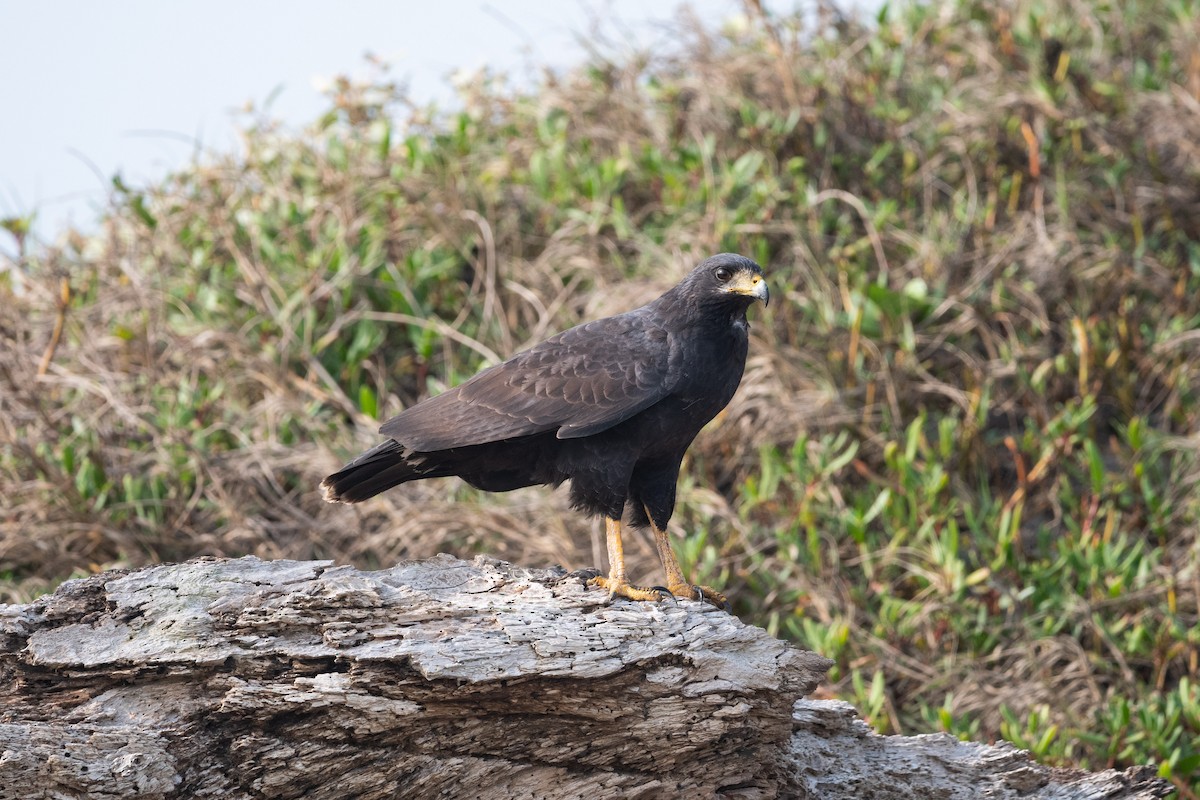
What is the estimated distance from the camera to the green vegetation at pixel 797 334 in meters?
6.99

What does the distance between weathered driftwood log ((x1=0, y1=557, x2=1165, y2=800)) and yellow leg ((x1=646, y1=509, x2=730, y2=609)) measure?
354 mm

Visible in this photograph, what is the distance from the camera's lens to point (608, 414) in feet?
15.0

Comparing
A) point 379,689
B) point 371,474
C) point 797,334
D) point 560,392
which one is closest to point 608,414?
point 560,392

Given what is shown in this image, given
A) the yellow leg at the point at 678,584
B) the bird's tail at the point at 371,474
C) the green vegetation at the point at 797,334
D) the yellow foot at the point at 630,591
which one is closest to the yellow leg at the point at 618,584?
the yellow foot at the point at 630,591

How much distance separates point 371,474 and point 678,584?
1343mm

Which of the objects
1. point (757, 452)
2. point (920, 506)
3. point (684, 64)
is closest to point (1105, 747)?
point (920, 506)

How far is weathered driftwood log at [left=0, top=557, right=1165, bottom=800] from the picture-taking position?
3770mm

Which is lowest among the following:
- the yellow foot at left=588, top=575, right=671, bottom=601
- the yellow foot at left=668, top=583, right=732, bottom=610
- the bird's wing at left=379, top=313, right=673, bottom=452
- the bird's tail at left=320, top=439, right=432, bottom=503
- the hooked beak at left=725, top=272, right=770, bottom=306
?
the yellow foot at left=668, top=583, right=732, bottom=610

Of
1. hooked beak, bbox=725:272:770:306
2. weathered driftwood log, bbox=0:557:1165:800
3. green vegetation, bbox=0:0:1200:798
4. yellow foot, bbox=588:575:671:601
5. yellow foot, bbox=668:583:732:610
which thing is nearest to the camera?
weathered driftwood log, bbox=0:557:1165:800

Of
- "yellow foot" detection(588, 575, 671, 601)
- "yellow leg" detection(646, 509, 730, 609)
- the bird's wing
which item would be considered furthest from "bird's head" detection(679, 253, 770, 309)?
Result: "yellow foot" detection(588, 575, 671, 601)

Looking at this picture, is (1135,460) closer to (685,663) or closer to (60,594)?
(685,663)

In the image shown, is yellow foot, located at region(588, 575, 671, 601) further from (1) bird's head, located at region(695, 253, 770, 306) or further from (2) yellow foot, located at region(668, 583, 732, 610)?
(1) bird's head, located at region(695, 253, 770, 306)

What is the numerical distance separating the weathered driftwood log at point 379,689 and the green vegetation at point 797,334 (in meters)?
2.43

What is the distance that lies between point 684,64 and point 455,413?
6.42 meters
